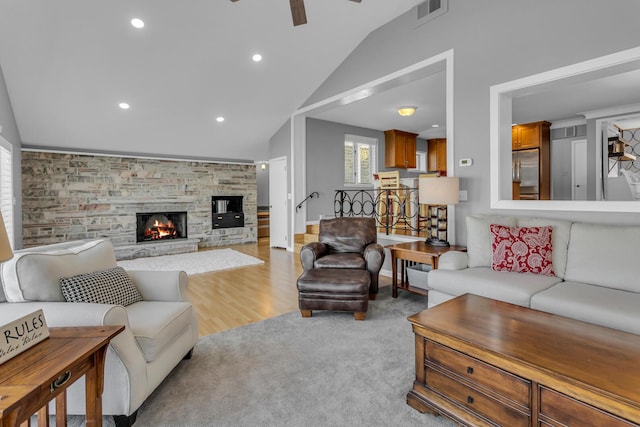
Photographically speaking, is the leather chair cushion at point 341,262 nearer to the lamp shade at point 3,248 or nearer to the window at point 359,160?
the lamp shade at point 3,248

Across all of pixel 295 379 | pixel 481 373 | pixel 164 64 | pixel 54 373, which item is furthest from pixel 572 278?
pixel 164 64

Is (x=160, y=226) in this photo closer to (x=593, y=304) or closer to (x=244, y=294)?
(x=244, y=294)

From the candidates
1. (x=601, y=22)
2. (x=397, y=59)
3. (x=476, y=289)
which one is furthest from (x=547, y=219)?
→ (x=397, y=59)

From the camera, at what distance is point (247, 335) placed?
2865 mm

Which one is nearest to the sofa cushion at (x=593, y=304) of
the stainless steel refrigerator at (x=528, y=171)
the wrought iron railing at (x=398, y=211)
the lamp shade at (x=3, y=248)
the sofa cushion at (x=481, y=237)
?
the sofa cushion at (x=481, y=237)

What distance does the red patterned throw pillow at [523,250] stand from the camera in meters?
2.80

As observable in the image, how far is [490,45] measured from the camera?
3.54 metres

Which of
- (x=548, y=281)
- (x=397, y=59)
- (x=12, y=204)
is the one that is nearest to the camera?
(x=548, y=281)

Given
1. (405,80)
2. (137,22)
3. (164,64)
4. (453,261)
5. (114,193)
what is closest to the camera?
(453,261)

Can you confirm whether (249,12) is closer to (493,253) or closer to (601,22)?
(601,22)

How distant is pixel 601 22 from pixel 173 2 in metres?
4.36

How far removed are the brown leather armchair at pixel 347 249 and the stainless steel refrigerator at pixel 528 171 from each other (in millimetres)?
5214

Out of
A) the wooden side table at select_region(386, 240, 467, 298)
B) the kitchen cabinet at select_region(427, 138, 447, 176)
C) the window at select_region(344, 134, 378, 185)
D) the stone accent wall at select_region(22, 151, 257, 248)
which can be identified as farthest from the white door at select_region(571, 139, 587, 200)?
the stone accent wall at select_region(22, 151, 257, 248)

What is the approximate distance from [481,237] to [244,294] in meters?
2.78
